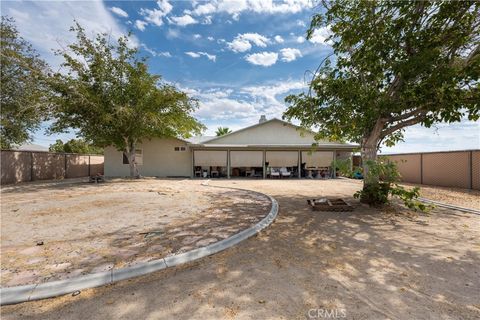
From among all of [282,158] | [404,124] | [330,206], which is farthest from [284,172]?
[404,124]

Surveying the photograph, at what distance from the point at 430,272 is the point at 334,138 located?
6532mm

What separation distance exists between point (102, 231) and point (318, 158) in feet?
54.7

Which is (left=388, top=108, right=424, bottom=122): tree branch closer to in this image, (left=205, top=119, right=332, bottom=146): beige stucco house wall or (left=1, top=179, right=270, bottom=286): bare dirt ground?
(left=1, top=179, right=270, bottom=286): bare dirt ground

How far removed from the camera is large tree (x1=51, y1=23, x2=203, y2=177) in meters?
12.9

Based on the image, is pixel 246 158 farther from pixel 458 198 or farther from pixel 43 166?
pixel 43 166

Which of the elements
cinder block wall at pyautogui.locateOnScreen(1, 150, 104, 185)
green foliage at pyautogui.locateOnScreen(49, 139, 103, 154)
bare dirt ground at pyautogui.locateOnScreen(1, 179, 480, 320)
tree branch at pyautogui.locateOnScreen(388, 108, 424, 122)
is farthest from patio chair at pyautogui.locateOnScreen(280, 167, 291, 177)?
green foliage at pyautogui.locateOnScreen(49, 139, 103, 154)

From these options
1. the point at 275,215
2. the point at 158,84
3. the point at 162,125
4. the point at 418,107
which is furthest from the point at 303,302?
the point at 158,84

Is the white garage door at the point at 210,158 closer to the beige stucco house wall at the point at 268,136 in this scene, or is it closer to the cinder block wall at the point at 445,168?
the beige stucco house wall at the point at 268,136

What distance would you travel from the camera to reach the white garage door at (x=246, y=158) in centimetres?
1855

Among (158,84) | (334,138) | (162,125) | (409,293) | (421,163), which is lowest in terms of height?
(409,293)

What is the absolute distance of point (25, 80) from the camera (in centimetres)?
1482

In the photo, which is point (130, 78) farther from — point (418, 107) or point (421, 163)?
point (421, 163)

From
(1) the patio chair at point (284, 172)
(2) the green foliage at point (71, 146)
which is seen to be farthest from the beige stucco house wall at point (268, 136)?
(2) the green foliage at point (71, 146)

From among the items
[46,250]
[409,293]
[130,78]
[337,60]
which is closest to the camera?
[409,293]
